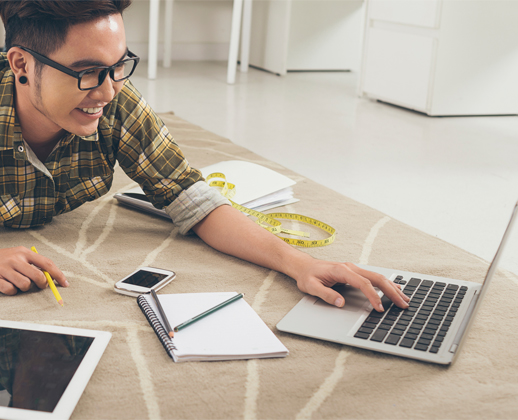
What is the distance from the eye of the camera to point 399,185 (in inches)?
85.0

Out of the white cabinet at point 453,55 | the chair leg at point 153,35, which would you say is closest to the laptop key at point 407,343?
the white cabinet at point 453,55

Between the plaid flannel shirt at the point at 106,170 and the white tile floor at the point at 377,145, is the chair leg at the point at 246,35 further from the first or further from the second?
the plaid flannel shirt at the point at 106,170

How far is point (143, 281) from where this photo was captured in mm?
1165

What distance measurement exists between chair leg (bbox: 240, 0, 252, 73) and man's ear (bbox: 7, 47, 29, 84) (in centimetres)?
364

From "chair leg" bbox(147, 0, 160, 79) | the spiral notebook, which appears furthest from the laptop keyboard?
"chair leg" bbox(147, 0, 160, 79)

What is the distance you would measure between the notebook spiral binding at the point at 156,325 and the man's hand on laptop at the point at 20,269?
0.61 ft

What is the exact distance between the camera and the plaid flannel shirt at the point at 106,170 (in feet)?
4.16

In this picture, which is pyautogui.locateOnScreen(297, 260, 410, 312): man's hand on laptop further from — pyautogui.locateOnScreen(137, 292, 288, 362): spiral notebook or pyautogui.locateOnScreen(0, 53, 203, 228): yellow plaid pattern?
pyautogui.locateOnScreen(0, 53, 203, 228): yellow plaid pattern

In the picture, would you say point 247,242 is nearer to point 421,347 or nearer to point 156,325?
point 156,325

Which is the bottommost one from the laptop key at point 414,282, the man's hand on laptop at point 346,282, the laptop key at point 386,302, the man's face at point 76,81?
the laptop key at point 386,302

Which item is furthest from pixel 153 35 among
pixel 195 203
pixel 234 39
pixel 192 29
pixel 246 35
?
pixel 195 203

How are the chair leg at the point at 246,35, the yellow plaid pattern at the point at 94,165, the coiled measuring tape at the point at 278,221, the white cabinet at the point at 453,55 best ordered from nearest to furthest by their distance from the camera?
1. the yellow plaid pattern at the point at 94,165
2. the coiled measuring tape at the point at 278,221
3. the white cabinet at the point at 453,55
4. the chair leg at the point at 246,35

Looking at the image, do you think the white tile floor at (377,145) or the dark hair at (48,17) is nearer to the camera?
the dark hair at (48,17)

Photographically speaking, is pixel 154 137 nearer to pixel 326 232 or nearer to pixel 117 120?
pixel 117 120
